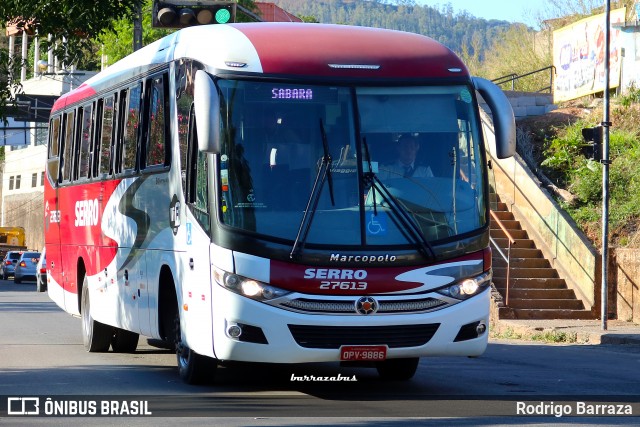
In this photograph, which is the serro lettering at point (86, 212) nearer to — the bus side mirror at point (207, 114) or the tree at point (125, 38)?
the bus side mirror at point (207, 114)

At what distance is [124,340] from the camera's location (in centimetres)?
1672

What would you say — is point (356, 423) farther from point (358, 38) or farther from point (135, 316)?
point (135, 316)

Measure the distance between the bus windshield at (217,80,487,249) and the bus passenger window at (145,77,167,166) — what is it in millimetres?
1898

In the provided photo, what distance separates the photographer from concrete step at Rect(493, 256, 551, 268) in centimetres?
2541

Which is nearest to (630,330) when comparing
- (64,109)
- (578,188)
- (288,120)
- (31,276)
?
(578,188)

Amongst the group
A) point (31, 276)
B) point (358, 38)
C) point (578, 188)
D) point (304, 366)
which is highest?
point (358, 38)

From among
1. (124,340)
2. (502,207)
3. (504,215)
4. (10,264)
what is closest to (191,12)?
(124,340)

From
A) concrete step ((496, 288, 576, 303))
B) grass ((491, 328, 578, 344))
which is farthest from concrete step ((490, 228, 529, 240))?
grass ((491, 328, 578, 344))

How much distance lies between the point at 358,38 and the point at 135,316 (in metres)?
4.35

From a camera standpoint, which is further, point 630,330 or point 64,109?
point 630,330

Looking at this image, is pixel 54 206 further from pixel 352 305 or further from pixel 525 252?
pixel 525 252

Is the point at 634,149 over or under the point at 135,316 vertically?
over

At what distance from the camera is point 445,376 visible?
13641 millimetres

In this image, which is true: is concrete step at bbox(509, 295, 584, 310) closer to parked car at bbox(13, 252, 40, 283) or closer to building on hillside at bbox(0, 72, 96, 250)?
parked car at bbox(13, 252, 40, 283)
